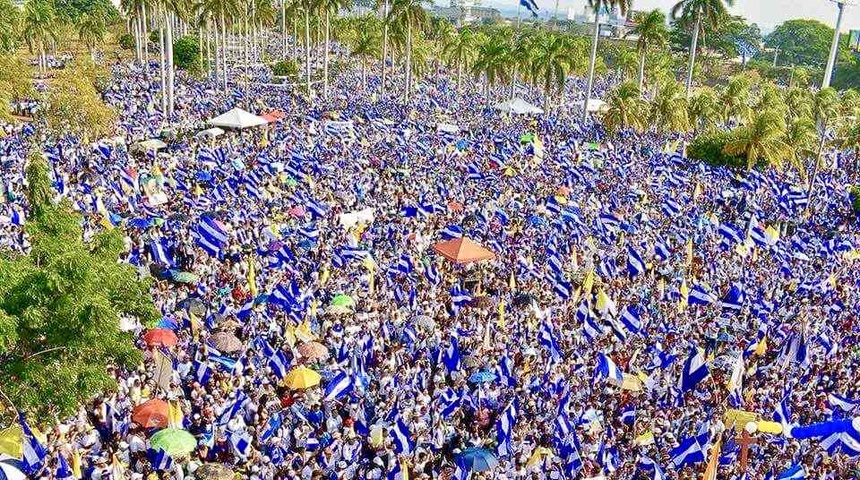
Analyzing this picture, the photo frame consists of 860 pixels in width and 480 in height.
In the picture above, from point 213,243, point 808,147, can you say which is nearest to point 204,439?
point 213,243

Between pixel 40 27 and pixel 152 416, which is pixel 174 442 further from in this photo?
pixel 40 27

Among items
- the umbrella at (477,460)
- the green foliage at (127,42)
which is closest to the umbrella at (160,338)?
the umbrella at (477,460)

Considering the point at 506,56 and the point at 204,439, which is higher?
the point at 506,56

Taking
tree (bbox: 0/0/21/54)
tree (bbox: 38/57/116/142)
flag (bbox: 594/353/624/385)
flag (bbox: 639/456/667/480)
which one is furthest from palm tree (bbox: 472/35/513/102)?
flag (bbox: 639/456/667/480)

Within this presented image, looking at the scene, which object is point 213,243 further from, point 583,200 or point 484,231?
point 583,200

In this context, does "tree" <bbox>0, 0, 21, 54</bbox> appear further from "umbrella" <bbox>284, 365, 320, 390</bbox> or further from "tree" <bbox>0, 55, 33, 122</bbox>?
"umbrella" <bbox>284, 365, 320, 390</bbox>

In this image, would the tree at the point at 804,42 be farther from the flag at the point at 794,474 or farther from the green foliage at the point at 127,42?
the flag at the point at 794,474

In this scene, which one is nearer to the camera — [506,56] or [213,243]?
[213,243]
